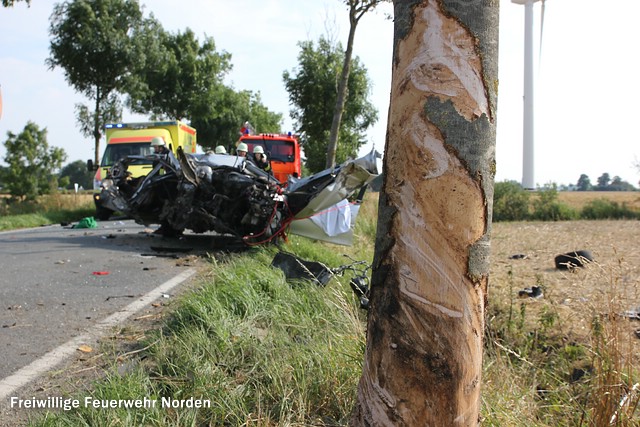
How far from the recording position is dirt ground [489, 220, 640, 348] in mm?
2947

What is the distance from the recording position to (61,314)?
5043 mm

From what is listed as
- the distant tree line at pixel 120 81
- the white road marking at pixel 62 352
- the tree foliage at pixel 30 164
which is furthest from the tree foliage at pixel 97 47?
the white road marking at pixel 62 352

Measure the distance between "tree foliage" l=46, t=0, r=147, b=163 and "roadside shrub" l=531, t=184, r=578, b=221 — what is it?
2055 cm

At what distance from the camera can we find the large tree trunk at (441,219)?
1.83m

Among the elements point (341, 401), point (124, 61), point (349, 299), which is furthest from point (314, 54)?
point (341, 401)

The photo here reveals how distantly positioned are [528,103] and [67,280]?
23.7 m

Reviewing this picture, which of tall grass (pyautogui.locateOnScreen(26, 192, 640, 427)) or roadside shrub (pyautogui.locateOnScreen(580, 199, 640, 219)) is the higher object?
roadside shrub (pyautogui.locateOnScreen(580, 199, 640, 219))

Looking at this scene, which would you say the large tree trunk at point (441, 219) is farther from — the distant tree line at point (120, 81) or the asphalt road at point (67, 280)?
the distant tree line at point (120, 81)

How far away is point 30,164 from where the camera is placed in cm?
2277

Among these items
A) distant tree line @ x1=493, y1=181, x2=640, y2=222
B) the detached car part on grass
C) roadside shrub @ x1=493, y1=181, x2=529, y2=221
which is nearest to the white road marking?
the detached car part on grass

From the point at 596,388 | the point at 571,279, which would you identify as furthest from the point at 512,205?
the point at 596,388

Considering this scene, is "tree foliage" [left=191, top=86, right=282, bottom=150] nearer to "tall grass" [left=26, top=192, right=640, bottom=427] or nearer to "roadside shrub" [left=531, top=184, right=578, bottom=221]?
"roadside shrub" [left=531, top=184, right=578, bottom=221]

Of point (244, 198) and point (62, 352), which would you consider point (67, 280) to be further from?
point (244, 198)

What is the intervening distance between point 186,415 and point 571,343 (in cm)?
357
